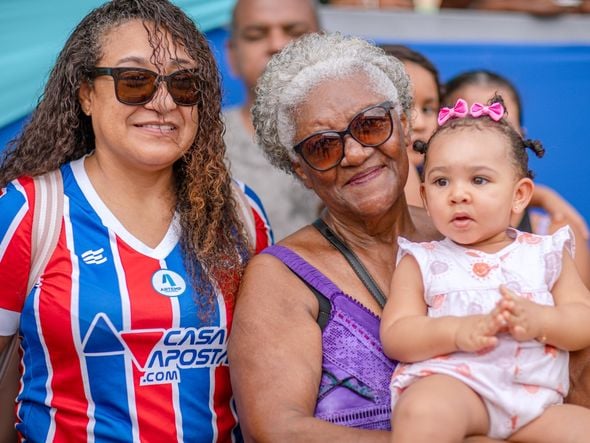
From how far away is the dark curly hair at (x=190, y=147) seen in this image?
301 cm

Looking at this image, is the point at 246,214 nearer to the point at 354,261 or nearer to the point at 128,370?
the point at 354,261

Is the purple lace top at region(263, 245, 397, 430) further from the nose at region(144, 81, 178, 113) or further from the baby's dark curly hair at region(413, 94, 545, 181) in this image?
the nose at region(144, 81, 178, 113)

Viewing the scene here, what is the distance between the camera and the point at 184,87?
3.03 meters

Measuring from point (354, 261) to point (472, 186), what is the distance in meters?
0.49

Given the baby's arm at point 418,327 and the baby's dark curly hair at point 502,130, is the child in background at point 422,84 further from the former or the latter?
the baby's arm at point 418,327

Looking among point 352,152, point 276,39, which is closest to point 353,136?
point 352,152

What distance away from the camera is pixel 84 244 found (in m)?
2.89

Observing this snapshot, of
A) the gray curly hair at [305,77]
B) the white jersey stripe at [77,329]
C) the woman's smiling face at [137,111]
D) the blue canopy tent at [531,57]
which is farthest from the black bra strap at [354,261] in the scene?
the blue canopy tent at [531,57]

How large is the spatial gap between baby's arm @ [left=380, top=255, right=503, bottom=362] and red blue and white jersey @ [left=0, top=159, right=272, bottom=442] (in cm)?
57

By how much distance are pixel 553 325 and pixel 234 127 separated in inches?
95.5

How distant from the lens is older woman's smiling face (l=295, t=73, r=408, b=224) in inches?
118

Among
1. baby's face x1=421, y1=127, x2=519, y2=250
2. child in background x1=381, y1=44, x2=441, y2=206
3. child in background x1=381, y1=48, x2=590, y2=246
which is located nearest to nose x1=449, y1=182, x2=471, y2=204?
baby's face x1=421, y1=127, x2=519, y2=250

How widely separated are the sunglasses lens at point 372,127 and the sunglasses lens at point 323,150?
0.06 meters

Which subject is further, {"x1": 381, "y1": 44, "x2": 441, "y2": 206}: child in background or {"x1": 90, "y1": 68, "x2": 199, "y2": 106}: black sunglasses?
{"x1": 381, "y1": 44, "x2": 441, "y2": 206}: child in background
